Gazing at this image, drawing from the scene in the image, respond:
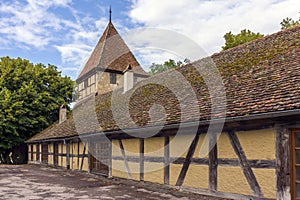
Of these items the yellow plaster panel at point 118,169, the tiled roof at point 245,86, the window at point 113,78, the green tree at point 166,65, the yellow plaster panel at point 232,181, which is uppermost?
the green tree at point 166,65

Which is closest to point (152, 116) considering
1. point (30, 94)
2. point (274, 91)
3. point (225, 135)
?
point (225, 135)

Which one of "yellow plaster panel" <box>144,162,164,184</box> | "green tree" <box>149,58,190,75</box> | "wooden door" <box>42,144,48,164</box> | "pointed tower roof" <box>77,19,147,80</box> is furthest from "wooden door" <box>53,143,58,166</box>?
"green tree" <box>149,58,190,75</box>

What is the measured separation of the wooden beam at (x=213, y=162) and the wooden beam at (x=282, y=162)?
1.50m

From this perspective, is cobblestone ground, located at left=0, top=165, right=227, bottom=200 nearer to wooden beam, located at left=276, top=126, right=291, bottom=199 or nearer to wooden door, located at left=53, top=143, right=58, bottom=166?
wooden beam, located at left=276, top=126, right=291, bottom=199

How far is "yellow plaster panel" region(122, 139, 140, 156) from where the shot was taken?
30.7 feet

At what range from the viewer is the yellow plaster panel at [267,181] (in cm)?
580

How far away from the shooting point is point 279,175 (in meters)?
5.73

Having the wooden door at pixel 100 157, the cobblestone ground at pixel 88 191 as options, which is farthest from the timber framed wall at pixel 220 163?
the wooden door at pixel 100 157

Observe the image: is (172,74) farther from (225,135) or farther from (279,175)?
(279,175)

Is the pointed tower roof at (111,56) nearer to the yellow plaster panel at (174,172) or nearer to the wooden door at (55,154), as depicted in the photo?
the wooden door at (55,154)

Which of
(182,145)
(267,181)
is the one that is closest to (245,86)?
(182,145)

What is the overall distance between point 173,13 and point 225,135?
5842 mm

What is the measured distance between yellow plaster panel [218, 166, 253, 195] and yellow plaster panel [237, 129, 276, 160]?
1.55 feet

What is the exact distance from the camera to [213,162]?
7016mm
